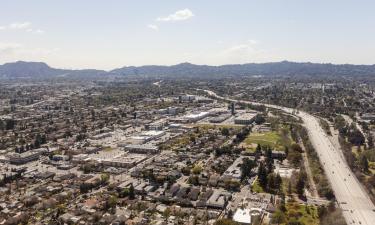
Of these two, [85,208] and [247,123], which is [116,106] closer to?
[247,123]

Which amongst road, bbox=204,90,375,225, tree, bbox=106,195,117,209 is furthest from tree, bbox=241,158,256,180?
tree, bbox=106,195,117,209

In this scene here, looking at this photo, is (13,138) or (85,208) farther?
(13,138)

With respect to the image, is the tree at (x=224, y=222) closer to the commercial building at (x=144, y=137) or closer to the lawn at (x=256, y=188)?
the lawn at (x=256, y=188)

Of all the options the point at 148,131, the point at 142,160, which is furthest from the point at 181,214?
the point at 148,131

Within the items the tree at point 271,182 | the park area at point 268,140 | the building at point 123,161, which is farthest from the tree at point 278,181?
the building at point 123,161

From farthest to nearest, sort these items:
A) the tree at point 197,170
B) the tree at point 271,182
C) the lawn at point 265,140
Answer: the lawn at point 265,140 < the tree at point 197,170 < the tree at point 271,182

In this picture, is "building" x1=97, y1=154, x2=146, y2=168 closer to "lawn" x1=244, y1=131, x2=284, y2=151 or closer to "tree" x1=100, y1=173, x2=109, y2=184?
"tree" x1=100, y1=173, x2=109, y2=184
